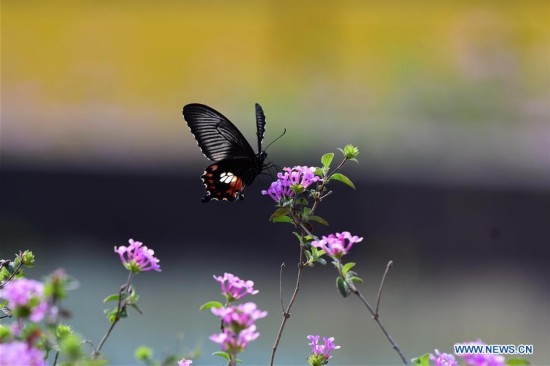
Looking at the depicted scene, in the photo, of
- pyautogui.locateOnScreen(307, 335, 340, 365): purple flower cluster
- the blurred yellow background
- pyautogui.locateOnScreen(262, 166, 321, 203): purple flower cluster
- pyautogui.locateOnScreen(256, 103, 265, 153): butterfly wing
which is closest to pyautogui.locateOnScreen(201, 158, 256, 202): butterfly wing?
pyautogui.locateOnScreen(256, 103, 265, 153): butterfly wing

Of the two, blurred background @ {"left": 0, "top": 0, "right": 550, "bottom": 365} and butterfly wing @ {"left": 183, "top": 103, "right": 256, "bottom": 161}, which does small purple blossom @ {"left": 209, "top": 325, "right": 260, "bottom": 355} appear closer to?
→ butterfly wing @ {"left": 183, "top": 103, "right": 256, "bottom": 161}

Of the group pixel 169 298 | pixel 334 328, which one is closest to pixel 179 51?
pixel 169 298

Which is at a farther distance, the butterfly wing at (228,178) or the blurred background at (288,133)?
the blurred background at (288,133)

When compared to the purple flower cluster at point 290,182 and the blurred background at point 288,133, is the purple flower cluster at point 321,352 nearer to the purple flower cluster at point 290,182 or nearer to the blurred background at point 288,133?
the purple flower cluster at point 290,182

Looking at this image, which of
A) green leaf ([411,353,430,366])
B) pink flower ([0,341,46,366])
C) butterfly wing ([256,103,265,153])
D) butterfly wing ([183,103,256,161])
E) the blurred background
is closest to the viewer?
pink flower ([0,341,46,366])

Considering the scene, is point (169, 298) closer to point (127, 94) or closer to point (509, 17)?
point (127, 94)

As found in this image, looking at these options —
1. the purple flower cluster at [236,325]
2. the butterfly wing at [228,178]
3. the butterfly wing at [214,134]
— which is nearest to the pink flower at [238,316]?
the purple flower cluster at [236,325]
